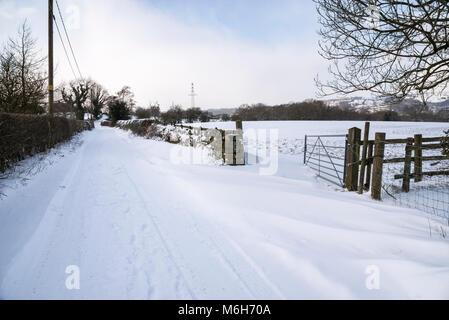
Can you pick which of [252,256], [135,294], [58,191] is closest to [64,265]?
[135,294]

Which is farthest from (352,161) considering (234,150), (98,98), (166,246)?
(98,98)

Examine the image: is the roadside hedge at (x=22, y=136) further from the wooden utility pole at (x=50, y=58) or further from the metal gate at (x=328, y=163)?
the metal gate at (x=328, y=163)

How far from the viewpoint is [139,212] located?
3.68 meters

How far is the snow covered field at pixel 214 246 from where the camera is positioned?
6.68 feet

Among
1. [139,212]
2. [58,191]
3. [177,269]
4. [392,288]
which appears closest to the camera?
[392,288]

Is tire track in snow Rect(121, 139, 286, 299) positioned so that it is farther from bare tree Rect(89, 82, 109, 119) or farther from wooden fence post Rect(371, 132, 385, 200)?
bare tree Rect(89, 82, 109, 119)

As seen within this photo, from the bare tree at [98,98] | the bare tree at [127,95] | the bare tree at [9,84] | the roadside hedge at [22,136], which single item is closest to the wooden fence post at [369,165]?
the roadside hedge at [22,136]

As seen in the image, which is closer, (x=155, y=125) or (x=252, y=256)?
(x=252, y=256)

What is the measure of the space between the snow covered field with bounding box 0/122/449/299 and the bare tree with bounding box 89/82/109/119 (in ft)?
Result: 203

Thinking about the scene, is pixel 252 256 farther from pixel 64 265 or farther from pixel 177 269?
pixel 64 265

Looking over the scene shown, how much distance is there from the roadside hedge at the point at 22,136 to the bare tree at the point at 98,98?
180ft

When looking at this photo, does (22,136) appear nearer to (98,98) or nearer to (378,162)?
(378,162)

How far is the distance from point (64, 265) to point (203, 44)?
39.9 ft

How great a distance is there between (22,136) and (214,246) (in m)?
6.34
